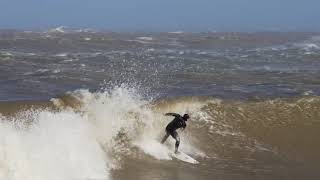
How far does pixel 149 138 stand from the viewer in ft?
54.5

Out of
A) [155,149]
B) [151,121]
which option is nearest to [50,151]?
[155,149]

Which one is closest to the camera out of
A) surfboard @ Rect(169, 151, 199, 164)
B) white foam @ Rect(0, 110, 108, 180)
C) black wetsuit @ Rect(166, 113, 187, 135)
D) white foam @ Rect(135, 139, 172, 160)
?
white foam @ Rect(0, 110, 108, 180)

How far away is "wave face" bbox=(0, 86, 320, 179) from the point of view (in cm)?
1317

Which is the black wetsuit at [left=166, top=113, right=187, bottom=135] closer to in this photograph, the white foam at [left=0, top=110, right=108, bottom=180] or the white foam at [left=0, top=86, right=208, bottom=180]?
the white foam at [left=0, top=86, right=208, bottom=180]

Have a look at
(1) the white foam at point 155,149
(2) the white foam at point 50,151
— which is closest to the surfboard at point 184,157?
(1) the white foam at point 155,149

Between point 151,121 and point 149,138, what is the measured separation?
4.06 ft

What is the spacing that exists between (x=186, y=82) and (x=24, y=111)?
1126cm

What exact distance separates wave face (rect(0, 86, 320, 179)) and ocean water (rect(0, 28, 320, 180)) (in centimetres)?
3

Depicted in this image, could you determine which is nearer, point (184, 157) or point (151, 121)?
point (184, 157)

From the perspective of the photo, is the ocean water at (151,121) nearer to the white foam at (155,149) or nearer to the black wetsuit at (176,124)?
the white foam at (155,149)

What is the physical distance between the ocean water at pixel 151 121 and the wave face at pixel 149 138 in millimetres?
29

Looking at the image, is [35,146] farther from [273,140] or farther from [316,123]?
[316,123]

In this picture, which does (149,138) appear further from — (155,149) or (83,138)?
(83,138)

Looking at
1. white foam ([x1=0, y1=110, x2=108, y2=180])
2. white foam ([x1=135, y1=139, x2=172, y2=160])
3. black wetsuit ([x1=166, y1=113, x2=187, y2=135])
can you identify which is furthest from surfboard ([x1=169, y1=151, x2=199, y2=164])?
white foam ([x1=0, y1=110, x2=108, y2=180])
